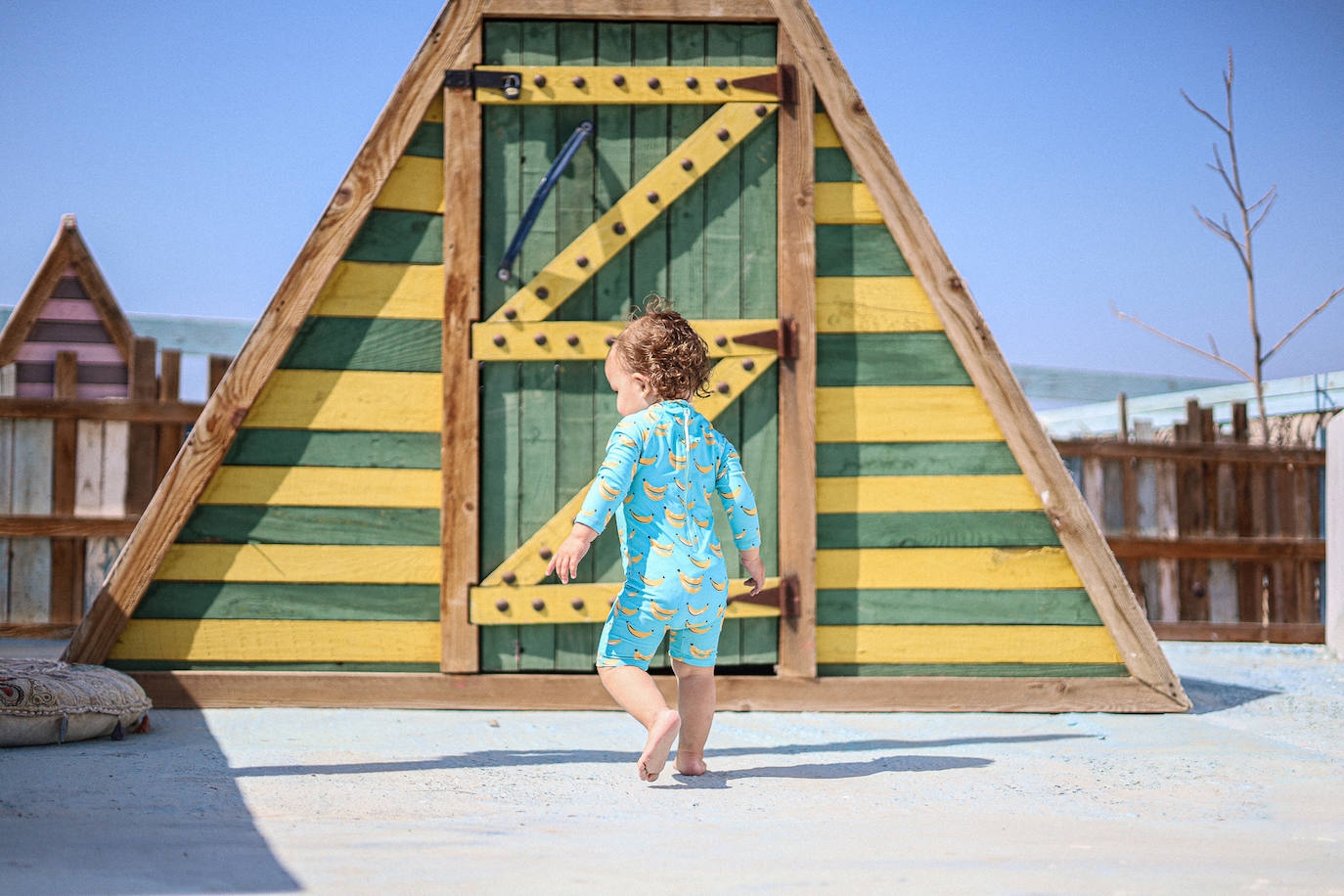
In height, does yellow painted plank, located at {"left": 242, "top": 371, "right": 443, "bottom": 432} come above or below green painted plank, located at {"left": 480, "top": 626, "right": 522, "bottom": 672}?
above

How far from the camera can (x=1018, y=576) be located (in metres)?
4.19

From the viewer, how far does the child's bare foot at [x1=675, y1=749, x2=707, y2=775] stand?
2938mm

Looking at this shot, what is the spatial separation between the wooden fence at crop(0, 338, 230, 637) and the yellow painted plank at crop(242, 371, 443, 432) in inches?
76.0

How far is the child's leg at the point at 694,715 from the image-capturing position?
2945 millimetres

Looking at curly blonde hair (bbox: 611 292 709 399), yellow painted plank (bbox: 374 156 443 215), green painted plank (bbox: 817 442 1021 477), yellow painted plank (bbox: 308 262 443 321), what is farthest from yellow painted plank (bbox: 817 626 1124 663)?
yellow painted plank (bbox: 374 156 443 215)

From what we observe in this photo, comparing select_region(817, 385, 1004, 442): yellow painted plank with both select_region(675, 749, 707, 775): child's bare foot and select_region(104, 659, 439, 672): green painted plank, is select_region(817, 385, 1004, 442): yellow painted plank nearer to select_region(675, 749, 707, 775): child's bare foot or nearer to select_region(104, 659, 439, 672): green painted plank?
select_region(675, 749, 707, 775): child's bare foot

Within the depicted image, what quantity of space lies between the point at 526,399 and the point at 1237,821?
265cm

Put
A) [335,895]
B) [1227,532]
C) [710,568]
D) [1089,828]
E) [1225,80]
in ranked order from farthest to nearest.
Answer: [1225,80] → [1227,532] → [710,568] → [1089,828] → [335,895]

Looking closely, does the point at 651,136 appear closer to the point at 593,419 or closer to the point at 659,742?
the point at 593,419

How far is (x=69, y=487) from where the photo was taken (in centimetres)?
563

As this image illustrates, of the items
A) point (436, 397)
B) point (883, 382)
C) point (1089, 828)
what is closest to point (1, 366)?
point (436, 397)

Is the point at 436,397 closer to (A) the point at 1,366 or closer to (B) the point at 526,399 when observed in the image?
(B) the point at 526,399

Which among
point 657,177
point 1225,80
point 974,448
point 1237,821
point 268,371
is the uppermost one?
point 1225,80

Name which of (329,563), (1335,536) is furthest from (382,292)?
(1335,536)
